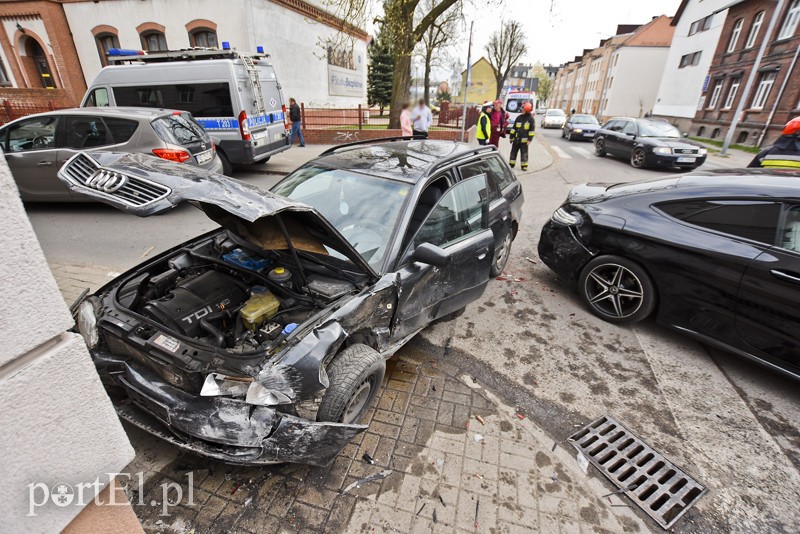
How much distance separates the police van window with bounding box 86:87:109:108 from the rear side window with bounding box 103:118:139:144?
3887 mm

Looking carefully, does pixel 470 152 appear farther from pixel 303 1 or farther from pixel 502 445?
pixel 303 1

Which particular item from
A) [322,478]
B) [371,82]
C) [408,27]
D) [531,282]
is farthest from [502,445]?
[371,82]

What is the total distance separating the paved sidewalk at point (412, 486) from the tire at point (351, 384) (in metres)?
0.28

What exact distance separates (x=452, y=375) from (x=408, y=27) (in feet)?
44.1

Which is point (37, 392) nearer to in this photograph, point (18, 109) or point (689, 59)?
point (18, 109)

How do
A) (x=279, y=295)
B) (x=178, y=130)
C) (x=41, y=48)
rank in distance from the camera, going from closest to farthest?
(x=279, y=295), (x=178, y=130), (x=41, y=48)

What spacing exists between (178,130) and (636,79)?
4361 centimetres

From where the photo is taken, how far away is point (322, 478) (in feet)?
7.61

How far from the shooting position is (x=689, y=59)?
87.6 ft

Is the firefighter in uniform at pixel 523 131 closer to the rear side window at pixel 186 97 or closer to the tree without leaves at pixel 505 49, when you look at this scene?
the rear side window at pixel 186 97

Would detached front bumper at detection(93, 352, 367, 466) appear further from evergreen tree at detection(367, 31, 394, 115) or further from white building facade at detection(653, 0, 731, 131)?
white building facade at detection(653, 0, 731, 131)

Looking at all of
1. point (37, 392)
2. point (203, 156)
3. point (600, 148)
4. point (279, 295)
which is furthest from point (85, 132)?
point (600, 148)

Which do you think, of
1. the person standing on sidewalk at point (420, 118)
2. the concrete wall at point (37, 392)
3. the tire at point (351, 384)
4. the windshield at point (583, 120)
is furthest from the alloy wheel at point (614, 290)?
the windshield at point (583, 120)

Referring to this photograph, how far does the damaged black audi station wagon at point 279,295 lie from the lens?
1.99 metres
